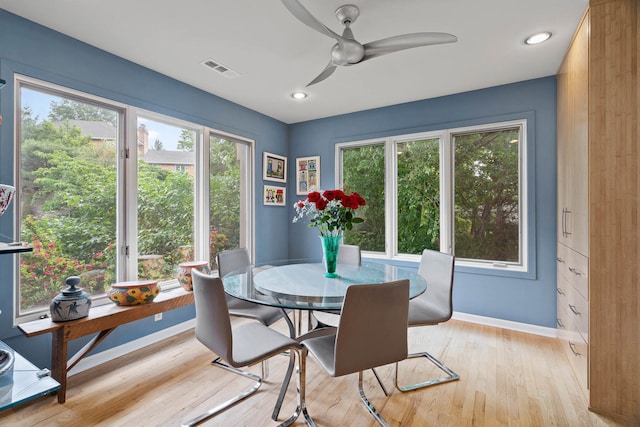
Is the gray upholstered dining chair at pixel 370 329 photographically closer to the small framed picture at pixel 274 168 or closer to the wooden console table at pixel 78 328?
the wooden console table at pixel 78 328

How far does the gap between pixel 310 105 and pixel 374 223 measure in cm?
173

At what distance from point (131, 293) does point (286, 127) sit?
3.14 metres

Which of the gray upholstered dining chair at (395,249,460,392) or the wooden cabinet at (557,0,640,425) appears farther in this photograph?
the gray upholstered dining chair at (395,249,460,392)

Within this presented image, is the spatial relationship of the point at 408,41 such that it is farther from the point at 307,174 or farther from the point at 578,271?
the point at 307,174

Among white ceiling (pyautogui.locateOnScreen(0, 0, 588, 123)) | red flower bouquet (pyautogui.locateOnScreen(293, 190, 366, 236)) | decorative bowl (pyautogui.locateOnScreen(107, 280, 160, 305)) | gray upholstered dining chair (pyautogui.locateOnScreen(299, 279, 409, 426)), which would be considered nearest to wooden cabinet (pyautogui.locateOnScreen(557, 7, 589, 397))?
white ceiling (pyautogui.locateOnScreen(0, 0, 588, 123))

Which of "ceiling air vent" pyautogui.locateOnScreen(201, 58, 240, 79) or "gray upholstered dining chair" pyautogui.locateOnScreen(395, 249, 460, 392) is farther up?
"ceiling air vent" pyautogui.locateOnScreen(201, 58, 240, 79)

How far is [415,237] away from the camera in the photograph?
377 centimetres

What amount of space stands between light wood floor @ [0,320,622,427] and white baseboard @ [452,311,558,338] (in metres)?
0.33

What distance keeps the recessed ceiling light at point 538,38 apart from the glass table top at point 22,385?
343cm

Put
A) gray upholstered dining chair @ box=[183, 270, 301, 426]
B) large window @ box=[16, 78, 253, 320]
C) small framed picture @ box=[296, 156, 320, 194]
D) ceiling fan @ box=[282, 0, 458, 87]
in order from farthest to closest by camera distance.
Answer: small framed picture @ box=[296, 156, 320, 194] → large window @ box=[16, 78, 253, 320] → ceiling fan @ box=[282, 0, 458, 87] → gray upholstered dining chair @ box=[183, 270, 301, 426]

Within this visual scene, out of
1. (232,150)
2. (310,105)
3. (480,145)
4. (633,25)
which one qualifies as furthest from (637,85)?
(232,150)

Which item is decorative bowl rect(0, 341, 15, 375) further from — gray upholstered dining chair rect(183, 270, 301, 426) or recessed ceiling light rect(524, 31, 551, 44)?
recessed ceiling light rect(524, 31, 551, 44)

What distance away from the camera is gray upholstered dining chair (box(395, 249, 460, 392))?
84.7 inches

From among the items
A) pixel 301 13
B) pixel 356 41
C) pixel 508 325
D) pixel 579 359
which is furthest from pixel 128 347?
pixel 508 325
